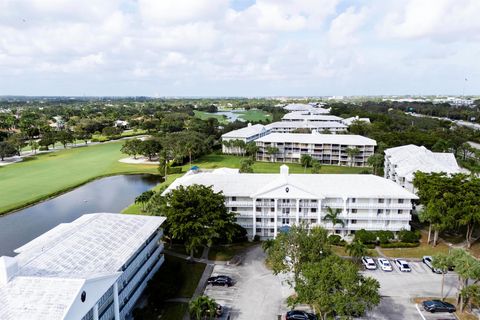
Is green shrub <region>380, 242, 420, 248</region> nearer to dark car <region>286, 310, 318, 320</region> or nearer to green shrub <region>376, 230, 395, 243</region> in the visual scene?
green shrub <region>376, 230, 395, 243</region>

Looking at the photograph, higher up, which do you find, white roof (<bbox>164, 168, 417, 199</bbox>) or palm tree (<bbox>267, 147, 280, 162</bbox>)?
white roof (<bbox>164, 168, 417, 199</bbox>)

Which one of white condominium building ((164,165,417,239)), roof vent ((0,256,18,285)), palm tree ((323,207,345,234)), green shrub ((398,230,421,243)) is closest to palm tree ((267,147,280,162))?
white condominium building ((164,165,417,239))

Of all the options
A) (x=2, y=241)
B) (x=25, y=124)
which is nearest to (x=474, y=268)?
(x=2, y=241)

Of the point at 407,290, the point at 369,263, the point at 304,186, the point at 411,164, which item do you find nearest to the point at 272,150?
the point at 411,164

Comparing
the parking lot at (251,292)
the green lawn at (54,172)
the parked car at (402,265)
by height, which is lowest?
the parking lot at (251,292)

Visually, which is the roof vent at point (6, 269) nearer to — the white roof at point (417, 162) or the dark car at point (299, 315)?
the dark car at point (299, 315)

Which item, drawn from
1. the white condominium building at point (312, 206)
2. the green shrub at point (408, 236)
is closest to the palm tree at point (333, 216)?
the white condominium building at point (312, 206)

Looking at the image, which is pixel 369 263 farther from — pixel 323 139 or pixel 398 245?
pixel 323 139
